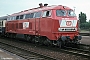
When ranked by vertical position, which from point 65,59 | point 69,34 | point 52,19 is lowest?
point 65,59

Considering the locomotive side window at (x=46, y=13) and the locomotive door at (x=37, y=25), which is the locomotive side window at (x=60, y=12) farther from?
the locomotive door at (x=37, y=25)

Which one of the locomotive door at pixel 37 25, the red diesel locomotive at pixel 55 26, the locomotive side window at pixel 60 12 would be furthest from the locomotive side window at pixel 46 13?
the locomotive door at pixel 37 25

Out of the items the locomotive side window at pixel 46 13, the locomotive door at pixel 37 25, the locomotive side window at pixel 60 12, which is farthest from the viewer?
the locomotive door at pixel 37 25

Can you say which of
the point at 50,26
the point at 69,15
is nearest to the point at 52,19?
the point at 50,26

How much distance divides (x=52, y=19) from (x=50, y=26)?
601 millimetres

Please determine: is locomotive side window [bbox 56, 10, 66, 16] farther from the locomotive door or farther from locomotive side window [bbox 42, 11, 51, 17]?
the locomotive door

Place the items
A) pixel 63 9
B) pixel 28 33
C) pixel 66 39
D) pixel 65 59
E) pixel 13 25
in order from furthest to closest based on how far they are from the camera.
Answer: pixel 13 25, pixel 28 33, pixel 63 9, pixel 66 39, pixel 65 59

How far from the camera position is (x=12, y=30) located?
1064 inches

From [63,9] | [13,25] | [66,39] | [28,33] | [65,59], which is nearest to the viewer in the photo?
[65,59]

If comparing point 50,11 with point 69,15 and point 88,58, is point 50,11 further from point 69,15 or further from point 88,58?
point 88,58

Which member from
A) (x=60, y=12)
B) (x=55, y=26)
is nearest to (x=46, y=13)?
(x=60, y=12)

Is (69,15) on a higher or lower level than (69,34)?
higher

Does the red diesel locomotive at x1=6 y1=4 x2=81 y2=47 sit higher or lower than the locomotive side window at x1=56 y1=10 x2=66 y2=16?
lower

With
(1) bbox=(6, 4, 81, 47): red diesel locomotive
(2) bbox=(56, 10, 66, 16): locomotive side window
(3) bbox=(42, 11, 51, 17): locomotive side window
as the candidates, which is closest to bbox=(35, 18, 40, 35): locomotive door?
(1) bbox=(6, 4, 81, 47): red diesel locomotive
